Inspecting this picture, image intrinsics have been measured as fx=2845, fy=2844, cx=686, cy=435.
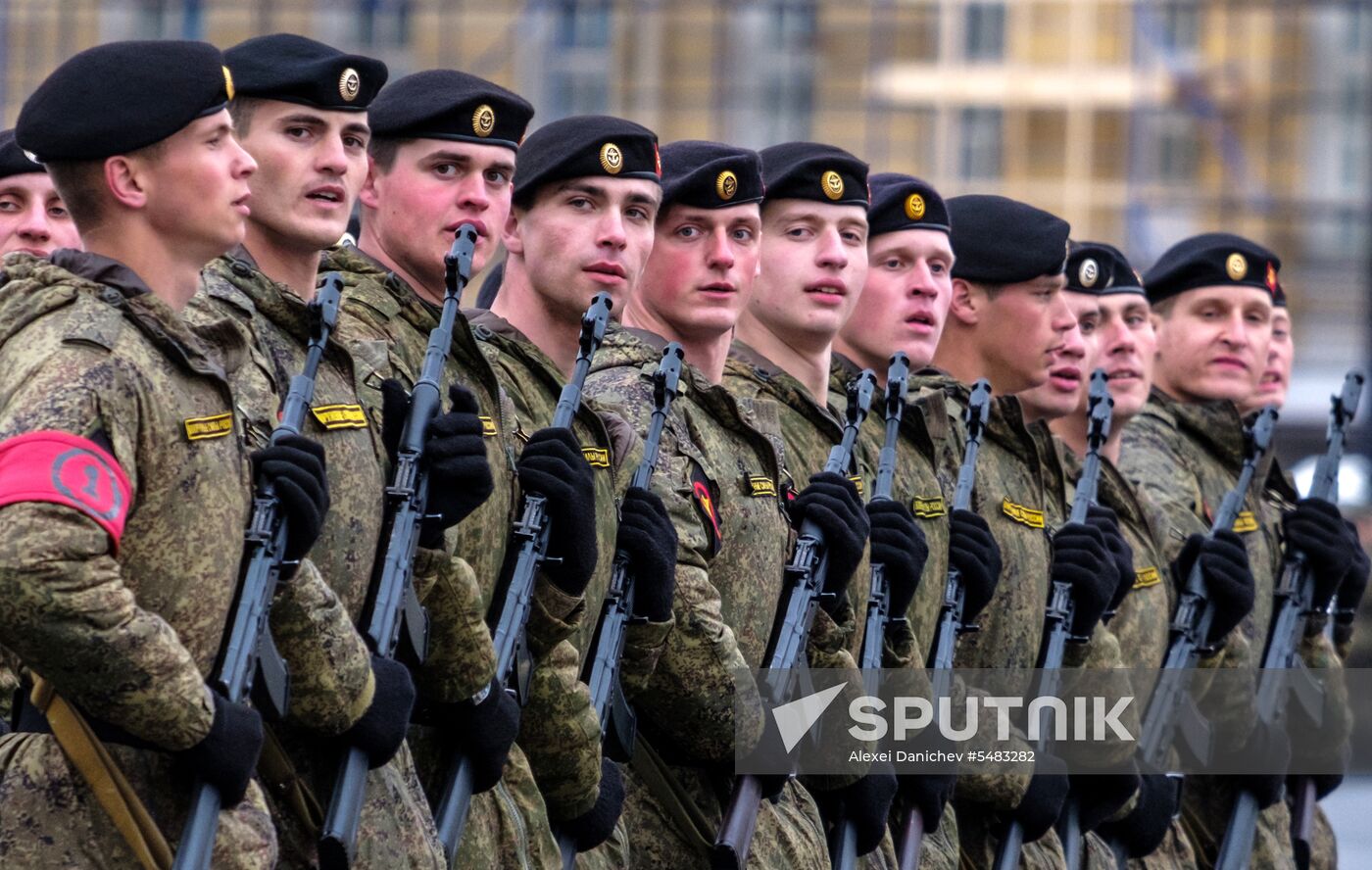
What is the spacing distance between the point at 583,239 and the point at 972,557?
1.69 m

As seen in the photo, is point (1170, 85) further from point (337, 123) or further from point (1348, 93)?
point (337, 123)

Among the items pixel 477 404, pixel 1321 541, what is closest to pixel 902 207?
pixel 1321 541

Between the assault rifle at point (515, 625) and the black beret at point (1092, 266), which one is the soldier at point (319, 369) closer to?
the assault rifle at point (515, 625)

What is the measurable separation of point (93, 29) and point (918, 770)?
24.1m

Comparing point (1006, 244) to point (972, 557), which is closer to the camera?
point (972, 557)

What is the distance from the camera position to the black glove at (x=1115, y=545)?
334 inches

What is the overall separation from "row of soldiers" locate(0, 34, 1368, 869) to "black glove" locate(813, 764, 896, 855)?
0.01 m

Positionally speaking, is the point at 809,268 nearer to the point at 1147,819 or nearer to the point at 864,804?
the point at 864,804

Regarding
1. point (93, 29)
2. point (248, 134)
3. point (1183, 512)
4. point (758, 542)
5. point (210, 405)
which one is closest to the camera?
point (210, 405)

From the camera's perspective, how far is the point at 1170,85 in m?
31.4

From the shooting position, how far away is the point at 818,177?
7555mm

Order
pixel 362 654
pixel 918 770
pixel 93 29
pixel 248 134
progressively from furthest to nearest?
pixel 93 29 < pixel 918 770 < pixel 248 134 < pixel 362 654

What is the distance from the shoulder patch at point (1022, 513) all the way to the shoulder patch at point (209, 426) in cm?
383

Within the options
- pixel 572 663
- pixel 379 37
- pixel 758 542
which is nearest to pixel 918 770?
pixel 758 542
